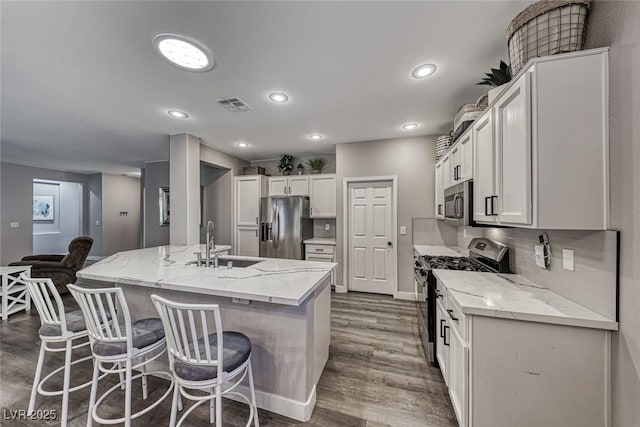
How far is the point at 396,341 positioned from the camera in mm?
2592

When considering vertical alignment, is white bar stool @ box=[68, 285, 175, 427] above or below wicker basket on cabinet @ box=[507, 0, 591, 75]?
below

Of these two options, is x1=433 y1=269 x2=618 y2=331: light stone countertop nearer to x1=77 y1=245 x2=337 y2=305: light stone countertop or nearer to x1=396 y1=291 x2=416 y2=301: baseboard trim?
x1=77 y1=245 x2=337 y2=305: light stone countertop

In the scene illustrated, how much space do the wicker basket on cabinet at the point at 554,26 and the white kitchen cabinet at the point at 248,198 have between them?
13.8 feet

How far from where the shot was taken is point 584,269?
1252mm

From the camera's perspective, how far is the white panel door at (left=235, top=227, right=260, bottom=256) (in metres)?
4.79

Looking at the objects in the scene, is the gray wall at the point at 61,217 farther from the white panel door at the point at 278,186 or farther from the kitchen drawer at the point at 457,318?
the kitchen drawer at the point at 457,318

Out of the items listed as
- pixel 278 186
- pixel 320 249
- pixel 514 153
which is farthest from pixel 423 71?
pixel 278 186

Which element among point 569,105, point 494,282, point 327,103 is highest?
point 327,103

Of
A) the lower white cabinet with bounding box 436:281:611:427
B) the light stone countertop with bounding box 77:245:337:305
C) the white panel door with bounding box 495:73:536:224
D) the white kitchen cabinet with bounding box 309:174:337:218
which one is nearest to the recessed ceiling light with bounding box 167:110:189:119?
the light stone countertop with bounding box 77:245:337:305

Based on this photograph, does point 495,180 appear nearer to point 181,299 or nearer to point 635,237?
point 635,237

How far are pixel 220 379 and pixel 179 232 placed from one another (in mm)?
2968

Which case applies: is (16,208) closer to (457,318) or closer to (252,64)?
(252,64)

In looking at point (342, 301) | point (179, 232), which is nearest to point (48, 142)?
point (179, 232)

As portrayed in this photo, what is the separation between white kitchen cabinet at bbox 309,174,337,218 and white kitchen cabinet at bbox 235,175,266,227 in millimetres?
1057
